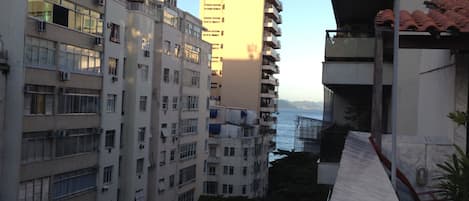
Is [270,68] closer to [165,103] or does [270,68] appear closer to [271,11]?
[271,11]

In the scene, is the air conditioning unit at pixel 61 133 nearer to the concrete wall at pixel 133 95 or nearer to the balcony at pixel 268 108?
the concrete wall at pixel 133 95

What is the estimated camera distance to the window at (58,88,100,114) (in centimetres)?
2300

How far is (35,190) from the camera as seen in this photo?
21344 mm

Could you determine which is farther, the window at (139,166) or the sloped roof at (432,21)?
the window at (139,166)

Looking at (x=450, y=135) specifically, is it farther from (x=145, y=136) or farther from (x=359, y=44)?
(x=145, y=136)

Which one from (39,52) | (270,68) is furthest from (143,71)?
(270,68)

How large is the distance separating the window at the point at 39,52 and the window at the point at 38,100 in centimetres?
91

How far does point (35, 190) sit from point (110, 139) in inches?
266

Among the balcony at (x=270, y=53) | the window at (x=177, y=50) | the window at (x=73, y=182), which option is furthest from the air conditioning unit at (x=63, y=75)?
the balcony at (x=270, y=53)

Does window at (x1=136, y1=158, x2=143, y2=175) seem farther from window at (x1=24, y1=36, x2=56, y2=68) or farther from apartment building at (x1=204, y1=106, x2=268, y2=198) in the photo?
apartment building at (x1=204, y1=106, x2=268, y2=198)

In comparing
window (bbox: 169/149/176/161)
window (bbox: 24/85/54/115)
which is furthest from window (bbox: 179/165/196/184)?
window (bbox: 24/85/54/115)

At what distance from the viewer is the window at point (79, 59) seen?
893 inches

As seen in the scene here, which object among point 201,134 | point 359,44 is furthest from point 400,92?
point 201,134

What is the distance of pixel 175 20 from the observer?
37.4m
